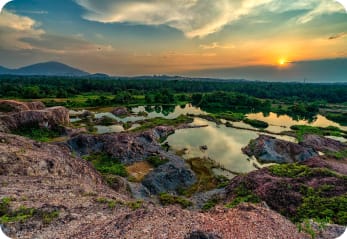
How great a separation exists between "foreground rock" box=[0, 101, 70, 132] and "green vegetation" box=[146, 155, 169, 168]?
11103 mm

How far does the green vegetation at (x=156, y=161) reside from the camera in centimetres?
1695

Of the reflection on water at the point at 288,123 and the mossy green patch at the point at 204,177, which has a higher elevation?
the reflection on water at the point at 288,123

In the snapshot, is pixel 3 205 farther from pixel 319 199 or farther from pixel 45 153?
pixel 319 199

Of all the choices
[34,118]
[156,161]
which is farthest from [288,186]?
[34,118]

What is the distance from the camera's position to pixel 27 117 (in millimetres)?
21141

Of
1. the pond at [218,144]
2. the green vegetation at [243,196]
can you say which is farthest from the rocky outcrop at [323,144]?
the green vegetation at [243,196]

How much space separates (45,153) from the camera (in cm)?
1037

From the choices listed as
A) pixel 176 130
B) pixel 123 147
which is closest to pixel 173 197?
pixel 123 147

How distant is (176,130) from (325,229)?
23258 millimetres

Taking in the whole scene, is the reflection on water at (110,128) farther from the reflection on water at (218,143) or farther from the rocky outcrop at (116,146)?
the rocky outcrop at (116,146)

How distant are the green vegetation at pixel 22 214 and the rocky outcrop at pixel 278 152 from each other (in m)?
16.9

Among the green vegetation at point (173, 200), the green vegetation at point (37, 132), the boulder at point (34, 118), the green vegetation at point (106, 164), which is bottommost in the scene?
the green vegetation at point (173, 200)

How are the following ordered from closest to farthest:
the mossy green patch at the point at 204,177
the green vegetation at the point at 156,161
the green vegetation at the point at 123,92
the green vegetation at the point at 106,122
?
the mossy green patch at the point at 204,177 → the green vegetation at the point at 156,161 → the green vegetation at the point at 106,122 → the green vegetation at the point at 123,92

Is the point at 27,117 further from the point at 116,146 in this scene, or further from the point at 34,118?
the point at 116,146
